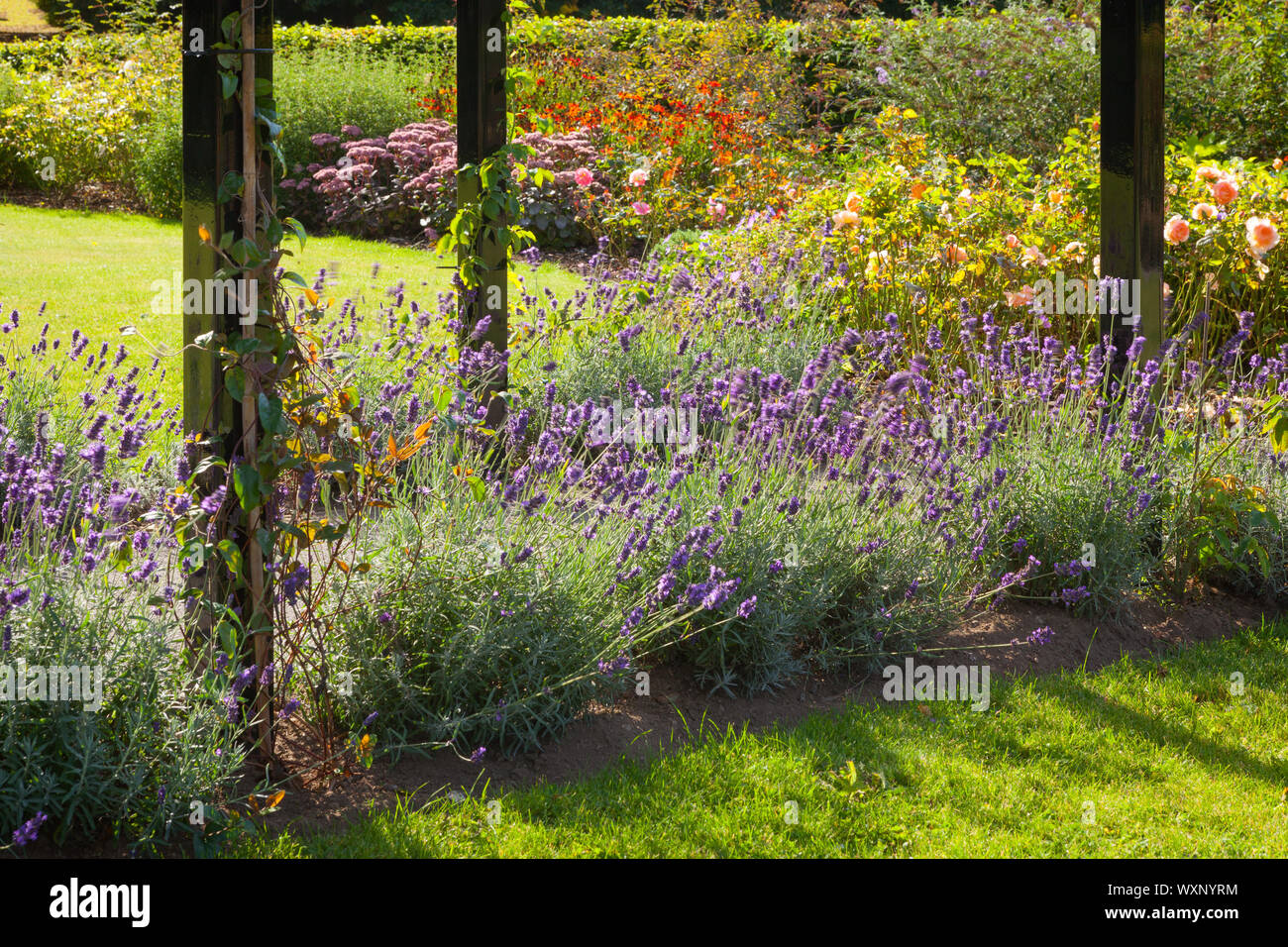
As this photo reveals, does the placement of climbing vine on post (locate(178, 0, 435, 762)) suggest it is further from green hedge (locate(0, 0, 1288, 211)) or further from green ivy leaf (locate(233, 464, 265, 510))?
green hedge (locate(0, 0, 1288, 211))

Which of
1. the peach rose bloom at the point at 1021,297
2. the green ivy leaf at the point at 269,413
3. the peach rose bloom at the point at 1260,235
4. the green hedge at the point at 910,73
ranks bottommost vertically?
the green ivy leaf at the point at 269,413

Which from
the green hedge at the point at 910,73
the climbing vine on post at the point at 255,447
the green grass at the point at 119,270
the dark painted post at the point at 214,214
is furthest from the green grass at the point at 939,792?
the green hedge at the point at 910,73

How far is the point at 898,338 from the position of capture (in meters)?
5.58

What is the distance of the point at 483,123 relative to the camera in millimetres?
4566

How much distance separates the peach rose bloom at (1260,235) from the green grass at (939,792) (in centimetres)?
228

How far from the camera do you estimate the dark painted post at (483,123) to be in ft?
14.8

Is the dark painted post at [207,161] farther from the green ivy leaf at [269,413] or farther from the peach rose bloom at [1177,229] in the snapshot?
the peach rose bloom at [1177,229]

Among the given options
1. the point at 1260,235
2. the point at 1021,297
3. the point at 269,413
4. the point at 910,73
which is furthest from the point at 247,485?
the point at 910,73

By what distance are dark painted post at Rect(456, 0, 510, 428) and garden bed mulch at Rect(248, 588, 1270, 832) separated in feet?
5.71

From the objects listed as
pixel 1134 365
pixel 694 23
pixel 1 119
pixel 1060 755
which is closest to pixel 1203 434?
pixel 1134 365

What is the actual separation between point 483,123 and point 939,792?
3.01 m

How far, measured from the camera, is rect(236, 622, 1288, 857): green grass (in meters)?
2.65

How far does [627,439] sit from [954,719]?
1413 mm
